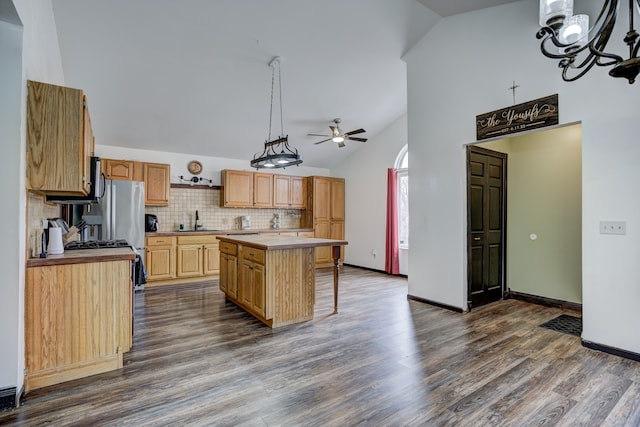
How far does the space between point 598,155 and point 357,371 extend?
2.80m

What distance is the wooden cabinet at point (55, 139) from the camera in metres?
2.18

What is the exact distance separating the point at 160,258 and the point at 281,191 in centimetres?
279

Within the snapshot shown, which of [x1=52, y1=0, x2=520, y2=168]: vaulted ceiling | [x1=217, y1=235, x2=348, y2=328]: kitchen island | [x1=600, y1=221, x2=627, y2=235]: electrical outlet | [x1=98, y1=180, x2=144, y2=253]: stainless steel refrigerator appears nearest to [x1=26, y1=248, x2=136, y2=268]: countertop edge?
[x1=217, y1=235, x2=348, y2=328]: kitchen island

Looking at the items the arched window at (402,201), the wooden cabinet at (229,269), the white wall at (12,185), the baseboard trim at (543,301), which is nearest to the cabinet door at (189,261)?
the wooden cabinet at (229,269)

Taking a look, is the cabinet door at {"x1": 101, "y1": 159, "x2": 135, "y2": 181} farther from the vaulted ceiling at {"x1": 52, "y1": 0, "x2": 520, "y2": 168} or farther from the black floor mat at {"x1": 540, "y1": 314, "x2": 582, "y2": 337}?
the black floor mat at {"x1": 540, "y1": 314, "x2": 582, "y2": 337}

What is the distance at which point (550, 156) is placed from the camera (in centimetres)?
425

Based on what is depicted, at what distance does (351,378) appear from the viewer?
2354 millimetres

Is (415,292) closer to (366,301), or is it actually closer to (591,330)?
(366,301)

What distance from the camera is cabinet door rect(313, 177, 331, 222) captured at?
7.20 meters

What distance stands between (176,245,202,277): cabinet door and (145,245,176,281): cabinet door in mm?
111

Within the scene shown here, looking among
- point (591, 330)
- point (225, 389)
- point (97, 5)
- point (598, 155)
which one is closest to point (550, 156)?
point (598, 155)

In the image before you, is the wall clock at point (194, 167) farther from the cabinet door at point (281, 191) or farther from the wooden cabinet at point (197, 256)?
the cabinet door at point (281, 191)

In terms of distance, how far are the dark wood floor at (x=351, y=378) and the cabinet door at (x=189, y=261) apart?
1848mm

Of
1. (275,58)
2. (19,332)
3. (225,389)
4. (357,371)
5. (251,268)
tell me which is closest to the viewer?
(19,332)
